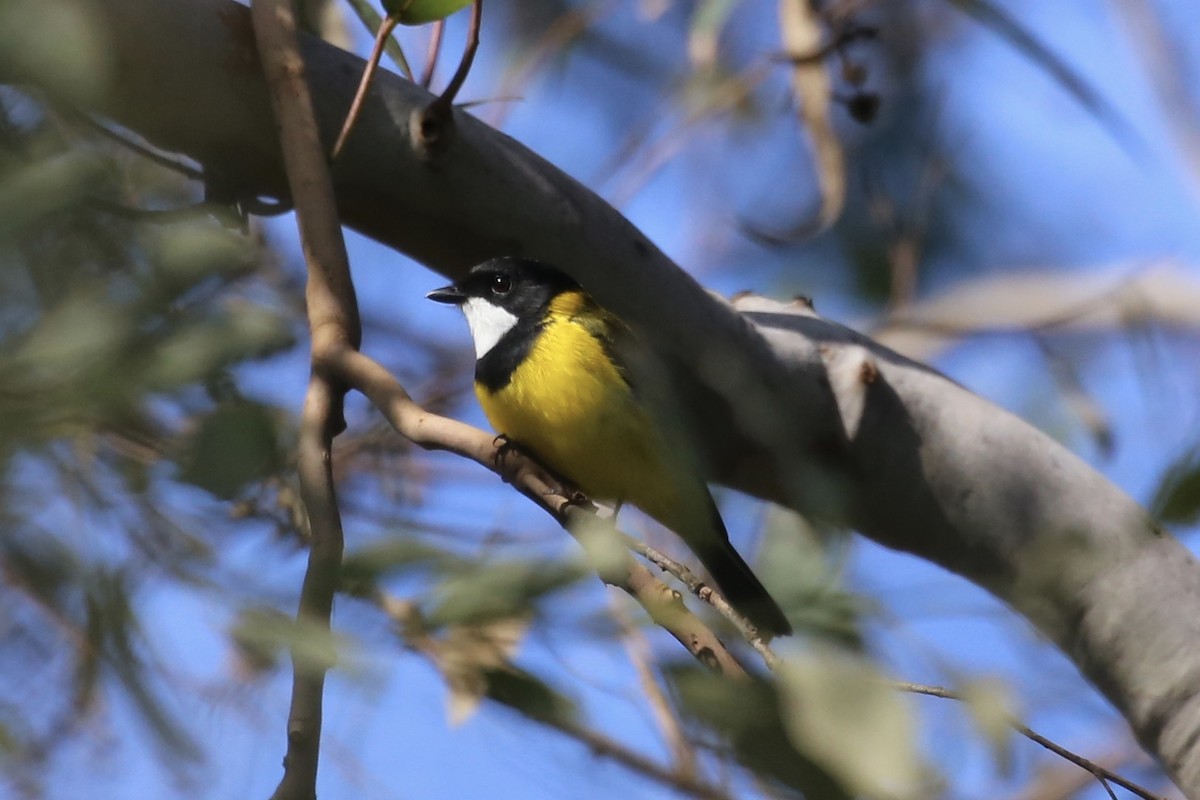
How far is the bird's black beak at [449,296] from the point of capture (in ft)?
10.4

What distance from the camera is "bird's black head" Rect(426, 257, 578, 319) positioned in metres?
3.07

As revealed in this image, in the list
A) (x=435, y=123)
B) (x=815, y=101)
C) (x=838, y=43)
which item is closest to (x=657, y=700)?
(x=435, y=123)

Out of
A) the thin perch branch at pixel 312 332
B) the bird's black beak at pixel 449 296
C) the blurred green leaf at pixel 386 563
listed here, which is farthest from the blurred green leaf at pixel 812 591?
the bird's black beak at pixel 449 296

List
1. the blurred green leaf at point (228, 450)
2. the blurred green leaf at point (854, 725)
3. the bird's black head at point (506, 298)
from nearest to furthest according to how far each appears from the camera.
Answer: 1. the blurred green leaf at point (854, 725)
2. the blurred green leaf at point (228, 450)
3. the bird's black head at point (506, 298)

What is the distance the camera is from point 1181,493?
1320 mm

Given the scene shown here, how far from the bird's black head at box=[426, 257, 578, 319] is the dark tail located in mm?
769

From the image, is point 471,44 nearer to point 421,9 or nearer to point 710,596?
point 421,9

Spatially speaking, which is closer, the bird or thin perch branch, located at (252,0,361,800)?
thin perch branch, located at (252,0,361,800)

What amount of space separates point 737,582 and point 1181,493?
4.06 ft

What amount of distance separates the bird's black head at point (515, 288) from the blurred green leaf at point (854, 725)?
211 cm

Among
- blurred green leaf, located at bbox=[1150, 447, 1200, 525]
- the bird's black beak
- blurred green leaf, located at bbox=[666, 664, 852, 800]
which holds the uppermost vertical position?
blurred green leaf, located at bbox=[1150, 447, 1200, 525]

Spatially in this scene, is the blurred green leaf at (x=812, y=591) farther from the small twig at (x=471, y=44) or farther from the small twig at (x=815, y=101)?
the small twig at (x=815, y=101)

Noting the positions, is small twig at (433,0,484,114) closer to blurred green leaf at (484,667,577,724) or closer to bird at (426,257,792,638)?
bird at (426,257,792,638)

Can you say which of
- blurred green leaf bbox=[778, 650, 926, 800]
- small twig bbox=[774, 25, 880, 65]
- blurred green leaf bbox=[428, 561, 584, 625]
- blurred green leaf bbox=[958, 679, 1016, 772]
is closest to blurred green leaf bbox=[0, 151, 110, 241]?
blurred green leaf bbox=[428, 561, 584, 625]
